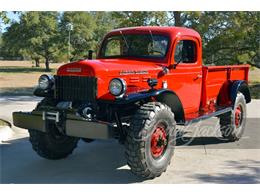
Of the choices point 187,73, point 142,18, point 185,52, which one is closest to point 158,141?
point 187,73

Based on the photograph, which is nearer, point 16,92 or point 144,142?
point 144,142

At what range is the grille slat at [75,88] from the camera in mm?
5543

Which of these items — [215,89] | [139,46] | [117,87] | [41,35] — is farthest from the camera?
[41,35]

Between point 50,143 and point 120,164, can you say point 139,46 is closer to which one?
point 120,164

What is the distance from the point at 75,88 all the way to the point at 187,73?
2.09 metres

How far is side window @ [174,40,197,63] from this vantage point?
670 centimetres

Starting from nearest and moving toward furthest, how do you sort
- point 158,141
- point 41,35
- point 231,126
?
point 158,141
point 231,126
point 41,35

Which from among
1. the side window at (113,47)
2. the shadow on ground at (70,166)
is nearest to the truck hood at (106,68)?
the side window at (113,47)

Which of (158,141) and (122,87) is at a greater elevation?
(122,87)

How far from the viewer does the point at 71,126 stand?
5.26m

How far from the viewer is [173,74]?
21.2 ft

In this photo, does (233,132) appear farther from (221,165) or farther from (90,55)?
(90,55)

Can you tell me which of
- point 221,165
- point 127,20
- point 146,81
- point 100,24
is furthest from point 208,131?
point 100,24

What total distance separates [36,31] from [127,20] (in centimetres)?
2659
